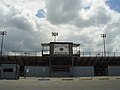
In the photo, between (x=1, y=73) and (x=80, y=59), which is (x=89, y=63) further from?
(x=1, y=73)

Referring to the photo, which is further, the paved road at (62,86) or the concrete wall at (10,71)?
the concrete wall at (10,71)

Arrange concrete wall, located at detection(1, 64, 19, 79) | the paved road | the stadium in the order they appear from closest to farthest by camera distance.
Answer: the paved road < concrete wall, located at detection(1, 64, 19, 79) < the stadium

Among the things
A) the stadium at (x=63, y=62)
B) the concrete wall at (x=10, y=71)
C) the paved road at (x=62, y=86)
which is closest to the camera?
the paved road at (x=62, y=86)

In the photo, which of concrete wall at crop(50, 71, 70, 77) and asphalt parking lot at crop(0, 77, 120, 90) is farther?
concrete wall at crop(50, 71, 70, 77)

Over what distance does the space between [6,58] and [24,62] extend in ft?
19.4

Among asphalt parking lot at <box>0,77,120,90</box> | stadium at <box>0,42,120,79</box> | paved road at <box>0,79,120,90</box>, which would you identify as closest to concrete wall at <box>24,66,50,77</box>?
stadium at <box>0,42,120,79</box>

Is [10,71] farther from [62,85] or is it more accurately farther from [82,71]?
[62,85]

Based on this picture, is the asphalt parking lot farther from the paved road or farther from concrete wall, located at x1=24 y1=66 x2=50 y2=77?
concrete wall, located at x1=24 y1=66 x2=50 y2=77

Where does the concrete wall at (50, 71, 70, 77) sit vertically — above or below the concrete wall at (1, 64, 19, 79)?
below

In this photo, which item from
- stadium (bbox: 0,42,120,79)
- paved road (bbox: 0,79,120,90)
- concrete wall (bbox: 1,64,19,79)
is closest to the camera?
paved road (bbox: 0,79,120,90)

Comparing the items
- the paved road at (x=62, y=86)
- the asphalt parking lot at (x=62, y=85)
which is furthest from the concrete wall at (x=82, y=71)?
the paved road at (x=62, y=86)

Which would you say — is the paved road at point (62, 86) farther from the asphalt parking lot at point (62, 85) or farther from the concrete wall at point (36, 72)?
the concrete wall at point (36, 72)

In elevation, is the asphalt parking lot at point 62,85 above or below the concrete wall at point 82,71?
above

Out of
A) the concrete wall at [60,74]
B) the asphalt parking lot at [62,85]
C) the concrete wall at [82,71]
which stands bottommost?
the concrete wall at [60,74]
